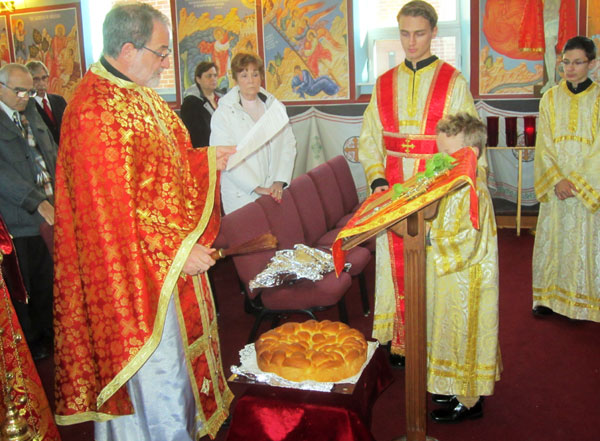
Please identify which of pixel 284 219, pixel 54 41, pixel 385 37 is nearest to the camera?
pixel 284 219

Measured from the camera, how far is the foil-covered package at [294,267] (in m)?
3.74

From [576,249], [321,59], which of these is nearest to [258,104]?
[576,249]

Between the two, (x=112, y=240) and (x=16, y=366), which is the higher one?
(x=112, y=240)

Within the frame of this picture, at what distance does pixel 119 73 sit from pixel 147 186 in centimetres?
44

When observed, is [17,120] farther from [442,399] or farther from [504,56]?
[504,56]

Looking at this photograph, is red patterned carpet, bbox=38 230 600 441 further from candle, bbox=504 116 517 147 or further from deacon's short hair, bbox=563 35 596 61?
candle, bbox=504 116 517 147

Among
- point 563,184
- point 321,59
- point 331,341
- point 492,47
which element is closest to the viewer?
point 331,341

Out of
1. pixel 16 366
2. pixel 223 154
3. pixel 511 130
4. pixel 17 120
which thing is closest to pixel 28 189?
pixel 17 120

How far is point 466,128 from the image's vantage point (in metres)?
2.89

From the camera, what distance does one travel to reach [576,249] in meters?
4.50

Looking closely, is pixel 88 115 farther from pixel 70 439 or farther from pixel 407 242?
pixel 70 439

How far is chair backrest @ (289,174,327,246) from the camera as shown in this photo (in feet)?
16.0

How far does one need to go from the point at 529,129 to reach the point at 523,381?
12.3 ft

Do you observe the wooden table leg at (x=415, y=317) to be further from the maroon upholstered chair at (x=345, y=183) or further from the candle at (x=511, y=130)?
the candle at (x=511, y=130)
